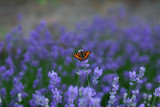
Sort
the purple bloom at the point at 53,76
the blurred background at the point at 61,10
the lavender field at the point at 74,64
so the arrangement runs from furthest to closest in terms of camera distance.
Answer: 1. the blurred background at the point at 61,10
2. the lavender field at the point at 74,64
3. the purple bloom at the point at 53,76

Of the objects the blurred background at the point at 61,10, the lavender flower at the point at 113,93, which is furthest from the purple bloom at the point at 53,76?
the blurred background at the point at 61,10

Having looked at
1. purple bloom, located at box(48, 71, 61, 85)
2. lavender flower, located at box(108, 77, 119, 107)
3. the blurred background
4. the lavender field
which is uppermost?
the blurred background

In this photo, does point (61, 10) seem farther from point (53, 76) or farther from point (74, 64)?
point (53, 76)

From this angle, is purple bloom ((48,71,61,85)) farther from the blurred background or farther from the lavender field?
the blurred background

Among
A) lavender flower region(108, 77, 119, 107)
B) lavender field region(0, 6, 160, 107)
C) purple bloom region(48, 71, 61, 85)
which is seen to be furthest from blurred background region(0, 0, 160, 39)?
lavender flower region(108, 77, 119, 107)

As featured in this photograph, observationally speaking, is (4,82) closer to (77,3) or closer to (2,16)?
(2,16)

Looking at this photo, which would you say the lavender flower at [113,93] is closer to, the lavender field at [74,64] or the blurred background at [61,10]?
the lavender field at [74,64]

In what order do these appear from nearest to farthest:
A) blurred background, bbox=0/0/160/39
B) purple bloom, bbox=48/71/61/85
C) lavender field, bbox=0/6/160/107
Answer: purple bloom, bbox=48/71/61/85, lavender field, bbox=0/6/160/107, blurred background, bbox=0/0/160/39

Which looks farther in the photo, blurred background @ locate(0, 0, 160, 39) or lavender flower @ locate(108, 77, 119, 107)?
blurred background @ locate(0, 0, 160, 39)
